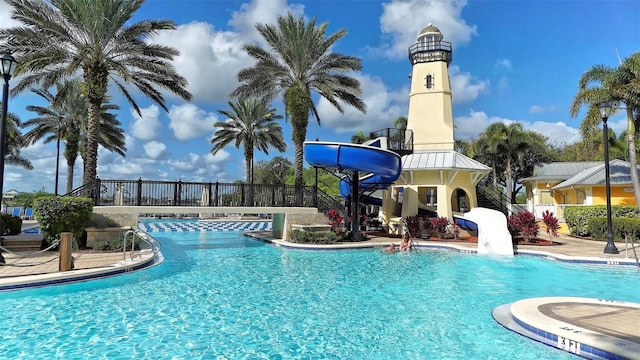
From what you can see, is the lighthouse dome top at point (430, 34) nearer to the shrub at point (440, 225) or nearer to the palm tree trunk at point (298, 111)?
→ the palm tree trunk at point (298, 111)

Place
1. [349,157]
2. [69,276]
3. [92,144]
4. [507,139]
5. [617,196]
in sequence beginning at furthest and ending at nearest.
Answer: [507,139]
[617,196]
[349,157]
[92,144]
[69,276]

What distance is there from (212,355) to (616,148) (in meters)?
41.7

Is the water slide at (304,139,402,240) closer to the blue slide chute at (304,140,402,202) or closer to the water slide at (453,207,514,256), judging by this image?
the blue slide chute at (304,140,402,202)

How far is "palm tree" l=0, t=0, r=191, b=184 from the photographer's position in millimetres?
14812

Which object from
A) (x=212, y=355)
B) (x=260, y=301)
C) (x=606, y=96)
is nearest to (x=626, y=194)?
(x=606, y=96)

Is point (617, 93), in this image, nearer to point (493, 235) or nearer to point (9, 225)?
point (493, 235)

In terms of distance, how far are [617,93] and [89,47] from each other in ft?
82.5

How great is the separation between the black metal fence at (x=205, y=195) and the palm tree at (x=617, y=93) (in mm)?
14632

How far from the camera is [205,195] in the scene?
18344 millimetres

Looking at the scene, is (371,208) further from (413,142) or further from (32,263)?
(32,263)

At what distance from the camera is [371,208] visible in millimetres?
37281

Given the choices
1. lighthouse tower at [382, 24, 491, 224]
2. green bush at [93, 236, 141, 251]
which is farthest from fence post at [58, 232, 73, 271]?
lighthouse tower at [382, 24, 491, 224]

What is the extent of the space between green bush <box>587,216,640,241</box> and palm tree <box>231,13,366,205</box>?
14726mm

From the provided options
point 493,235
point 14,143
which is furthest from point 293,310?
point 14,143
